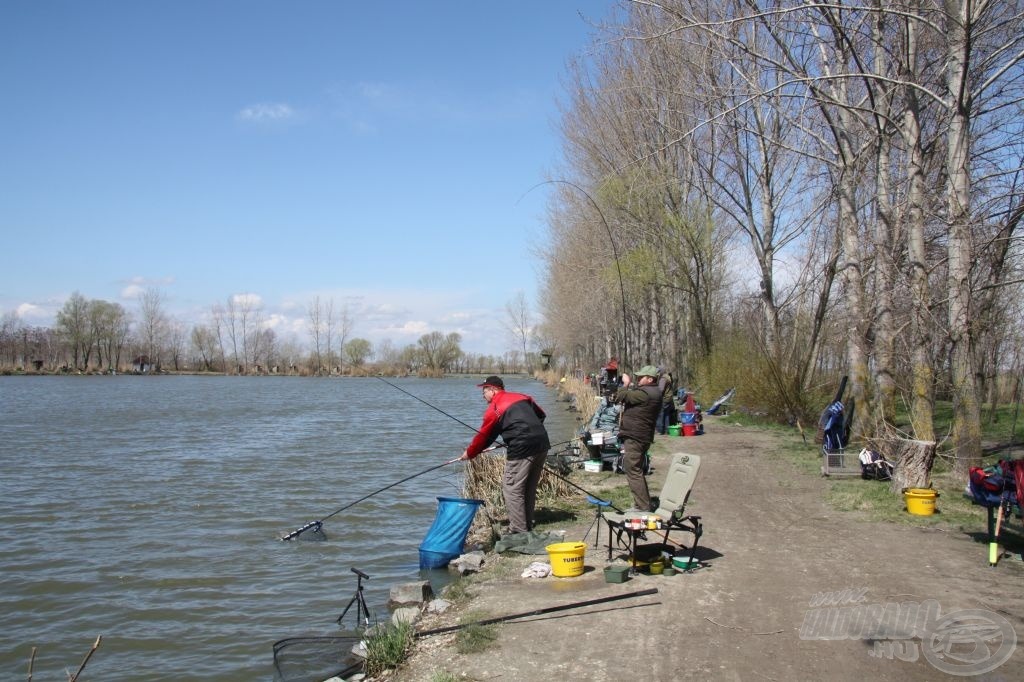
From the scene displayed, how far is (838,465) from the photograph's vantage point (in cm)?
1223

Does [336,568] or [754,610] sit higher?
[754,610]

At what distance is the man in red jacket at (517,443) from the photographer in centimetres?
861

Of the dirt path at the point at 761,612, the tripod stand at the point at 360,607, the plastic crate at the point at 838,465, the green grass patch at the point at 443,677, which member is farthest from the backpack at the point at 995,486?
the tripod stand at the point at 360,607

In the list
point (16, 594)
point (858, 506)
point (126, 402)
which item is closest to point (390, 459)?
point (16, 594)

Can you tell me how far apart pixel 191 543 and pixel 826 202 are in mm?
13836

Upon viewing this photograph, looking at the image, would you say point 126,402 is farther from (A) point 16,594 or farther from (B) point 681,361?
(A) point 16,594

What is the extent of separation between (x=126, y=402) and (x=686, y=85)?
3492 centimetres

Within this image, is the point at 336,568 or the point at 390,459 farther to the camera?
the point at 390,459

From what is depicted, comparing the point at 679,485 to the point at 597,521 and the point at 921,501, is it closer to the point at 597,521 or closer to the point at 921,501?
the point at 597,521

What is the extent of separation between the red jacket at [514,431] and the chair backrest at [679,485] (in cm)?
139

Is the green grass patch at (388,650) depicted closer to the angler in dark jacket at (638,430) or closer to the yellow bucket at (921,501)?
the angler in dark jacket at (638,430)

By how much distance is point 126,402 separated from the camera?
43.2 metres

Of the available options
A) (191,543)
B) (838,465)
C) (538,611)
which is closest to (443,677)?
(538,611)

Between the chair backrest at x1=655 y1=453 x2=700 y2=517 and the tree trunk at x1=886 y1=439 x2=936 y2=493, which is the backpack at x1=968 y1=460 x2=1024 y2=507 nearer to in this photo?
the tree trunk at x1=886 y1=439 x2=936 y2=493
